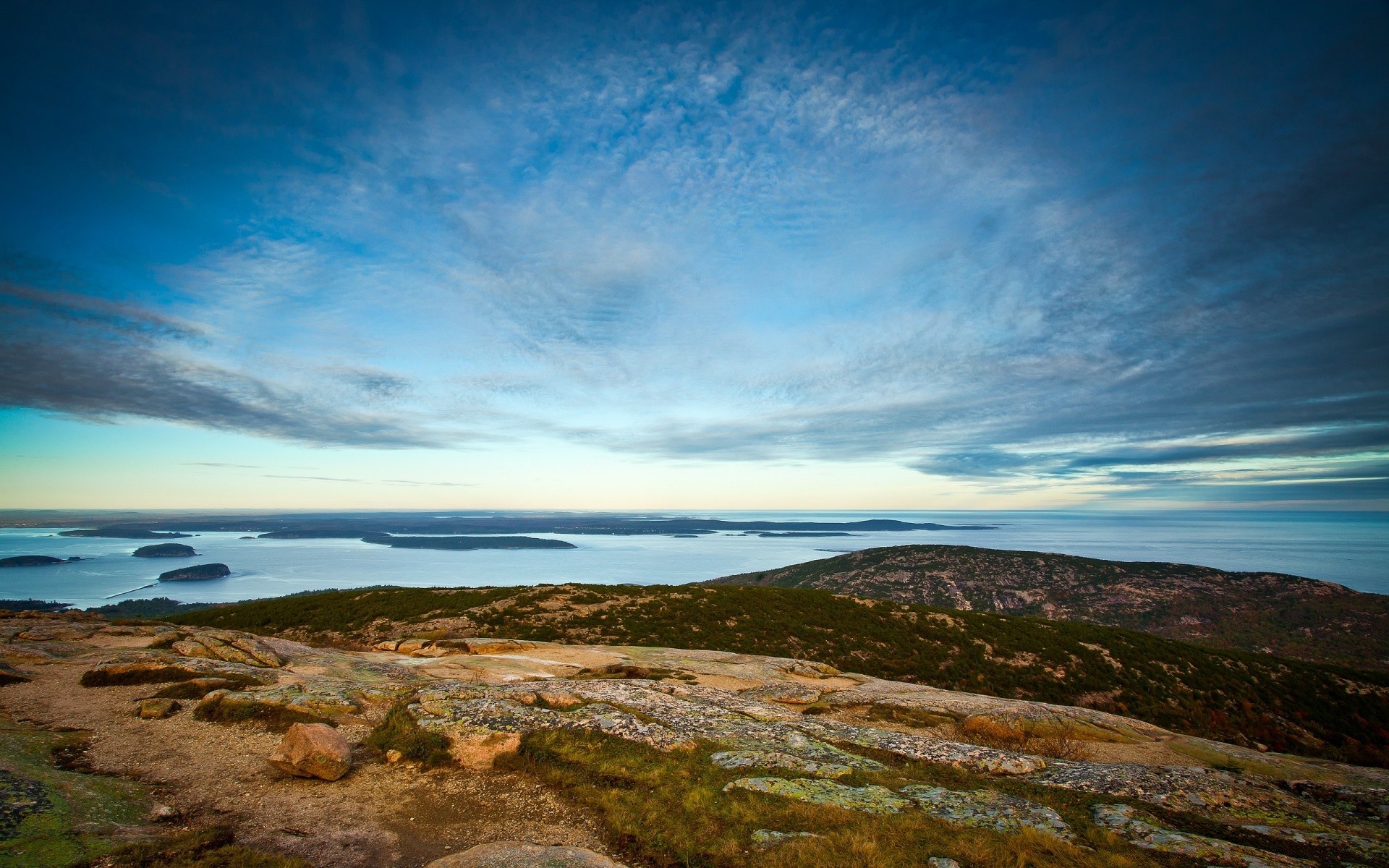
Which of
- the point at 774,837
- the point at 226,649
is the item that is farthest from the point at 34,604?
the point at 774,837

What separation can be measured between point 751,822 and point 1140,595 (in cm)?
17770

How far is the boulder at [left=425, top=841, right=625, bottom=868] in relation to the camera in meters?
8.49

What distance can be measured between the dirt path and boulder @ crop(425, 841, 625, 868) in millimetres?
750

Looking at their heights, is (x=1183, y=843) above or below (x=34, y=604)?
above

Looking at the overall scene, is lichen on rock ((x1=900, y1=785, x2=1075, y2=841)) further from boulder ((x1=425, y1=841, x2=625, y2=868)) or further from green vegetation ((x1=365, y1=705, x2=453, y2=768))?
green vegetation ((x1=365, y1=705, x2=453, y2=768))

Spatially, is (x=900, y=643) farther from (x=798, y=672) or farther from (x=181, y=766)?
(x=181, y=766)

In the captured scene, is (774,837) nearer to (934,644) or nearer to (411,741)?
(411,741)

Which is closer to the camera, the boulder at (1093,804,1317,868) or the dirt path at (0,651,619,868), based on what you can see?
the boulder at (1093,804,1317,868)

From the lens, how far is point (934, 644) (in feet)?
128

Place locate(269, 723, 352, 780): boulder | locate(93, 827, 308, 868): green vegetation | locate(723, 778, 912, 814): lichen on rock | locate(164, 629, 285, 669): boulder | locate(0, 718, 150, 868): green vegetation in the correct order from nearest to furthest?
locate(0, 718, 150, 868): green vegetation → locate(93, 827, 308, 868): green vegetation → locate(723, 778, 912, 814): lichen on rock → locate(269, 723, 352, 780): boulder → locate(164, 629, 285, 669): boulder

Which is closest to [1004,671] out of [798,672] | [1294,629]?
[798,672]

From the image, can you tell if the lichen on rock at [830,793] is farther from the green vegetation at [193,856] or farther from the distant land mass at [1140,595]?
the distant land mass at [1140,595]

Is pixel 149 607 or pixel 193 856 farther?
pixel 149 607

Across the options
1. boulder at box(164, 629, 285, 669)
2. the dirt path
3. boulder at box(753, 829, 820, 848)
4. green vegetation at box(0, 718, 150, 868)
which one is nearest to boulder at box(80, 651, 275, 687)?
boulder at box(164, 629, 285, 669)
